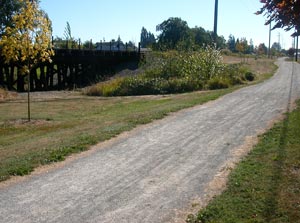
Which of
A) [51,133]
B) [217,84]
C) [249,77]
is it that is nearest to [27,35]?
[51,133]

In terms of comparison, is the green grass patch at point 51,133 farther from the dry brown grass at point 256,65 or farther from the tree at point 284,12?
the dry brown grass at point 256,65

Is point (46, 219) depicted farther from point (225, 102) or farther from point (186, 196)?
point (225, 102)

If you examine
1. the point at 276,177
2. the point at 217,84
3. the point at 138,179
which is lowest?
the point at 138,179

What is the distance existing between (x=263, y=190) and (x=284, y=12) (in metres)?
2.54

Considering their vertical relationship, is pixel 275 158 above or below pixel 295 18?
below

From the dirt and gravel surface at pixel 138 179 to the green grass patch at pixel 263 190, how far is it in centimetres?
27

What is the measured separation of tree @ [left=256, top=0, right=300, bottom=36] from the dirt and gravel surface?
2.53 m

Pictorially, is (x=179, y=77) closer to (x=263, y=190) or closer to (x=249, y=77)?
(x=249, y=77)

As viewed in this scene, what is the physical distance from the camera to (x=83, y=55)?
39.8 m

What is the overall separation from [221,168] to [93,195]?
95.7 inches

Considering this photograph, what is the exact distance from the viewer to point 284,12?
195 inches

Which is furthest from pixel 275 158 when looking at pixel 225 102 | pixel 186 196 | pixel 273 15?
pixel 225 102

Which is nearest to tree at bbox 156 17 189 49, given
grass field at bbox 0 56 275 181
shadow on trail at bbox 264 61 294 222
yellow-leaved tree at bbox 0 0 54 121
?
grass field at bbox 0 56 275 181

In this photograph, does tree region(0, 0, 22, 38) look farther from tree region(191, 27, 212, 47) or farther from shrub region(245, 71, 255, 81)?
tree region(191, 27, 212, 47)
